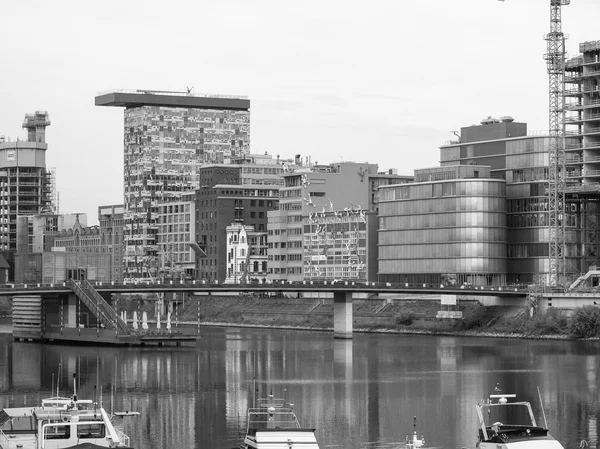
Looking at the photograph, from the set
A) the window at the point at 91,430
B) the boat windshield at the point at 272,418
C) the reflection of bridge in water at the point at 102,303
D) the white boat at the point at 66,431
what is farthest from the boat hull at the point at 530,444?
the reflection of bridge in water at the point at 102,303

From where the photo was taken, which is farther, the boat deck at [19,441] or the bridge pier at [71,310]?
the bridge pier at [71,310]

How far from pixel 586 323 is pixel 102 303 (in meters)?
60.4

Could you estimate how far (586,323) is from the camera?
184m

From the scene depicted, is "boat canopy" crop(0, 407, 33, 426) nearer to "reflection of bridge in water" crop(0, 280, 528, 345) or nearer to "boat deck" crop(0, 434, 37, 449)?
"boat deck" crop(0, 434, 37, 449)

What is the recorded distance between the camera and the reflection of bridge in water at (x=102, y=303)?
590 ft

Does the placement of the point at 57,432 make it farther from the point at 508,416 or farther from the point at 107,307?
the point at 107,307

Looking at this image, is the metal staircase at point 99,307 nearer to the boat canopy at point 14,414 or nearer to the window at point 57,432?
the boat canopy at point 14,414

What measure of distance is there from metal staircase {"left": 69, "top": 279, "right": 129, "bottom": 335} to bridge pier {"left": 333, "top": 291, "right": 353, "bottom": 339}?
98.5 feet

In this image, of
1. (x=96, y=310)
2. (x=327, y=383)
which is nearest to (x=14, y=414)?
(x=327, y=383)

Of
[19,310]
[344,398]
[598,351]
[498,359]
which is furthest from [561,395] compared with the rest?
[19,310]

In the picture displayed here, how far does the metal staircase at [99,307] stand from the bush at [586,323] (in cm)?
5596

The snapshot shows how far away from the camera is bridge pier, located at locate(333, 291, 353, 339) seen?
19500 centimetres

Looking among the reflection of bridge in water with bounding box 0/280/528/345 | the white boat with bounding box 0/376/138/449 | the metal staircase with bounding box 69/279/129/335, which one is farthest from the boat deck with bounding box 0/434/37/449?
the metal staircase with bounding box 69/279/129/335

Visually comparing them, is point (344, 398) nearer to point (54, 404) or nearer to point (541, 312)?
point (54, 404)
